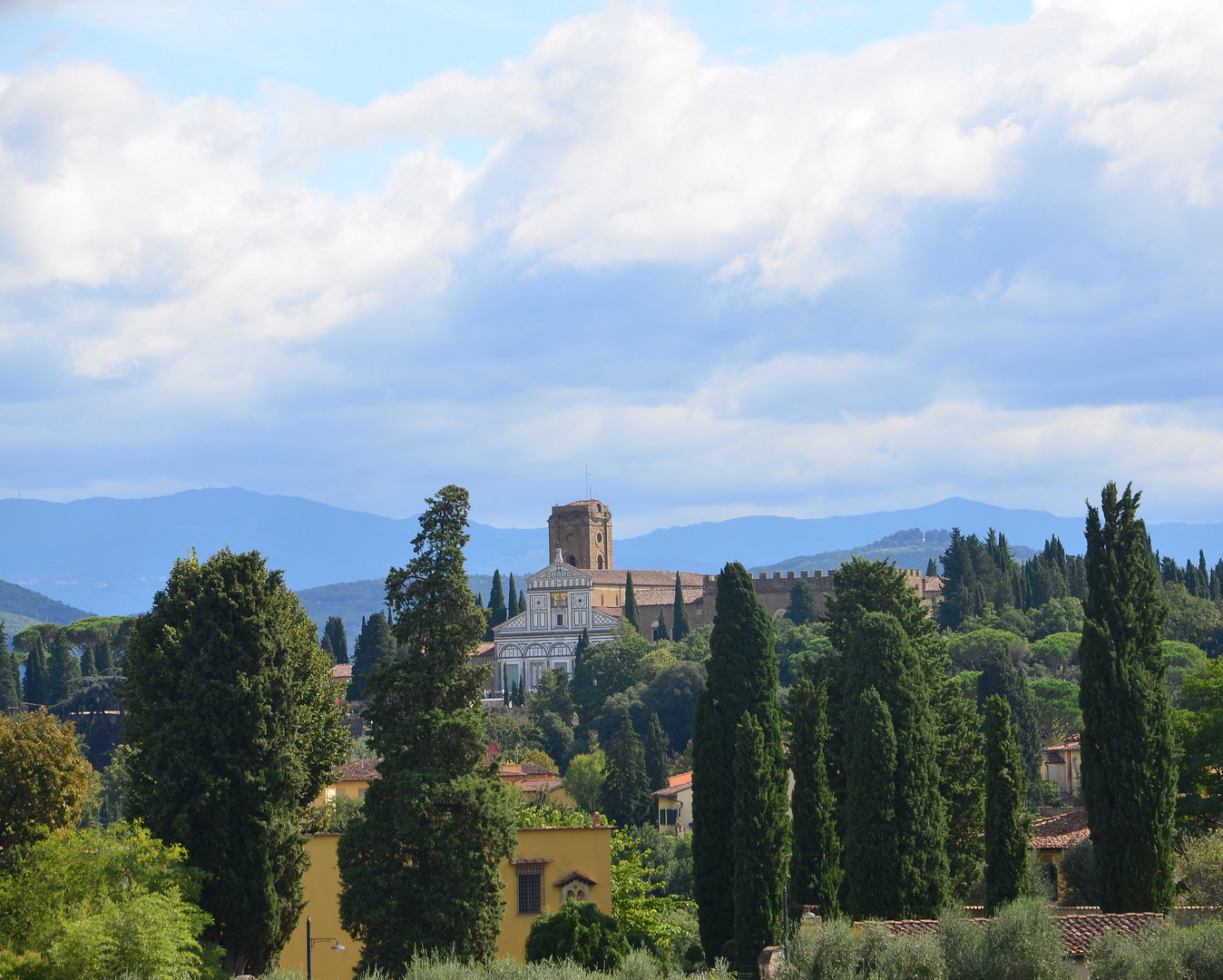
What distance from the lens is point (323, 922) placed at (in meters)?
30.4

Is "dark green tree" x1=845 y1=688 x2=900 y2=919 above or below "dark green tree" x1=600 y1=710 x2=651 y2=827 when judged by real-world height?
above

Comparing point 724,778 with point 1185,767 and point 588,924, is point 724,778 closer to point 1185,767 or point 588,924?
point 588,924

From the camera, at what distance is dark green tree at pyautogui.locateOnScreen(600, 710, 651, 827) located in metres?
65.6

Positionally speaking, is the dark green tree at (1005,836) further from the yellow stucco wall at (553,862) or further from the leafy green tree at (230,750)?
the leafy green tree at (230,750)

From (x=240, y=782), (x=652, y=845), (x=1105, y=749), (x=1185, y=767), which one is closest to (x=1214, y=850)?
(x=1105, y=749)

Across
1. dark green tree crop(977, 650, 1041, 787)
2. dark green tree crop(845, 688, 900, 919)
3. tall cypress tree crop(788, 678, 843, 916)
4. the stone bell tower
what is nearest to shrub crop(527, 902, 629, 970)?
tall cypress tree crop(788, 678, 843, 916)

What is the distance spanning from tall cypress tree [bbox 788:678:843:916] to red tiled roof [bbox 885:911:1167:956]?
15.1 feet

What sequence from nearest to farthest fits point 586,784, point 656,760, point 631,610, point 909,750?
point 909,750 < point 586,784 < point 656,760 < point 631,610

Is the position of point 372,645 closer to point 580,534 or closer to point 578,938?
point 580,534

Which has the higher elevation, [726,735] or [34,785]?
[726,735]

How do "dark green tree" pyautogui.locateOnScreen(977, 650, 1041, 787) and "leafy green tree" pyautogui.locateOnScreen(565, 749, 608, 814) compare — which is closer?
"dark green tree" pyautogui.locateOnScreen(977, 650, 1041, 787)

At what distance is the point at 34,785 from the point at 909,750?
733 inches

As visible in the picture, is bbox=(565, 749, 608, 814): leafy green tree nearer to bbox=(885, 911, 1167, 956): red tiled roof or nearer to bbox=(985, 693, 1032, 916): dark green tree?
bbox=(985, 693, 1032, 916): dark green tree

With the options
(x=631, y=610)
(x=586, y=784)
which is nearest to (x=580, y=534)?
(x=631, y=610)
